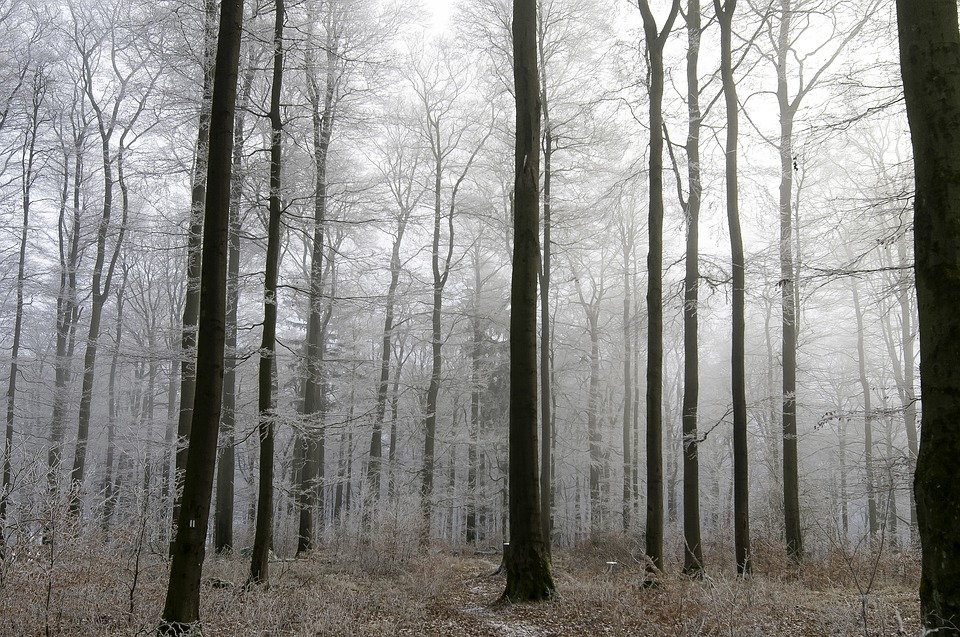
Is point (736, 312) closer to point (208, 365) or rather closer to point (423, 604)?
point (423, 604)

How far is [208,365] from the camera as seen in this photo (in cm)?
557

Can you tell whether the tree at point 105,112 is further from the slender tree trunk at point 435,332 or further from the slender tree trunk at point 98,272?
the slender tree trunk at point 435,332

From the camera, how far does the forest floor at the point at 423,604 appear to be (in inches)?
206

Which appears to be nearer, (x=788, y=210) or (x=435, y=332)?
(x=788, y=210)

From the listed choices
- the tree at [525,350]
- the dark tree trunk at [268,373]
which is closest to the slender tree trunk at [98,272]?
the dark tree trunk at [268,373]

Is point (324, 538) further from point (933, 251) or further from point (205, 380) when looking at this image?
point (933, 251)

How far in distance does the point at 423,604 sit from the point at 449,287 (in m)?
13.0

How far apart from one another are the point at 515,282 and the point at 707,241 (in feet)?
19.8

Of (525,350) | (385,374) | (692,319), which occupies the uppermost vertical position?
(692,319)

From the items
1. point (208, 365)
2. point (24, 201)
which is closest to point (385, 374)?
point (24, 201)

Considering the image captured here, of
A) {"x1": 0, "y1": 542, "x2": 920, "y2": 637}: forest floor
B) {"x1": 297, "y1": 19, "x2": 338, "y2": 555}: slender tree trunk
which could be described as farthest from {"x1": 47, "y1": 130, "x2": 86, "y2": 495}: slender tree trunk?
{"x1": 0, "y1": 542, "x2": 920, "y2": 637}: forest floor

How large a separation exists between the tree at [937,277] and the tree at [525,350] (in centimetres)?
424

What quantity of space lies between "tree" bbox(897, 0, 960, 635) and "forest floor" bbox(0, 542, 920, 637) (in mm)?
502

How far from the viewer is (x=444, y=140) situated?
60.0 ft
